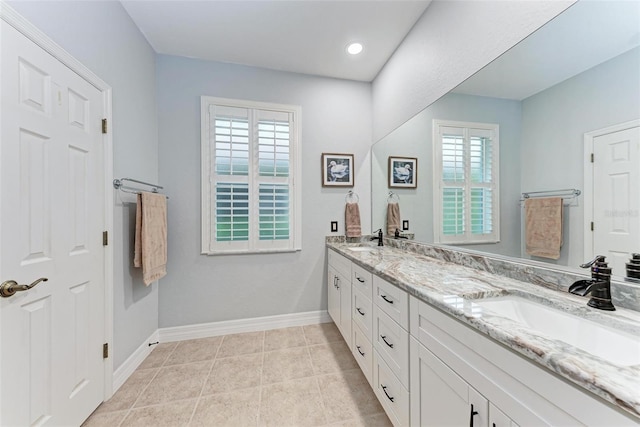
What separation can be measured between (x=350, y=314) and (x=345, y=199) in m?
1.34

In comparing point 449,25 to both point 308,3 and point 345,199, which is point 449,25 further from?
point 345,199

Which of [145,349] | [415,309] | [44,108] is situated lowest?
[145,349]

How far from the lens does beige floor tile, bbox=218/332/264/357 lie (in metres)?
2.15

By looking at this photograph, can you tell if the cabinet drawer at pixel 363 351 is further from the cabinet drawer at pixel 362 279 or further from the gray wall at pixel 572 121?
the gray wall at pixel 572 121

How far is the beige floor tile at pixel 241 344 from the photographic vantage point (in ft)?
7.04

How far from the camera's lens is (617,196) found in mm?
866

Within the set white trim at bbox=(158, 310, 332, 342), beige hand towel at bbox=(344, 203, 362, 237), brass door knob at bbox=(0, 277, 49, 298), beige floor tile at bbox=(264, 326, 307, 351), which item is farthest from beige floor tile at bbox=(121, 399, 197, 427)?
beige hand towel at bbox=(344, 203, 362, 237)

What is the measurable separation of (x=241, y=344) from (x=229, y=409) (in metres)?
0.77

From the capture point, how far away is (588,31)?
0.95m

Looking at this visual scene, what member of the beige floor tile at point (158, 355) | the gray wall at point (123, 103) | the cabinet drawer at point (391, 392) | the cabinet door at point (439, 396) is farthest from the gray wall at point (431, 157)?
the beige floor tile at point (158, 355)

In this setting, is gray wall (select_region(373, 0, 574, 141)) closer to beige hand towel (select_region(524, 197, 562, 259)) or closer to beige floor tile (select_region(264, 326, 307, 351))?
beige hand towel (select_region(524, 197, 562, 259))

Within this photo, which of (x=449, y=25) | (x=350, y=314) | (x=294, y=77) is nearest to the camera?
(x=449, y=25)

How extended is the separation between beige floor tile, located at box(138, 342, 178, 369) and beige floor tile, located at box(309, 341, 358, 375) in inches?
51.6

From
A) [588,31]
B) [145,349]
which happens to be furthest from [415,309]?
Answer: [145,349]
